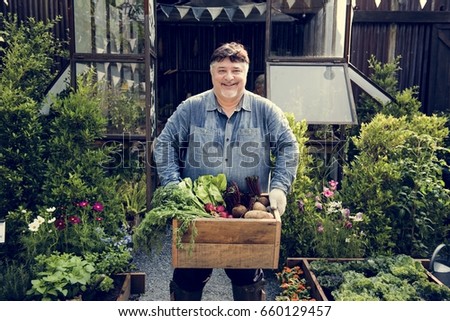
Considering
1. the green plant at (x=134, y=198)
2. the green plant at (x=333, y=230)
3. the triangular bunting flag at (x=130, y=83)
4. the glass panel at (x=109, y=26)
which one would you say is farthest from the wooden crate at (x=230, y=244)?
the glass panel at (x=109, y=26)

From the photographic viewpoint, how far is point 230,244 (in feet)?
8.77

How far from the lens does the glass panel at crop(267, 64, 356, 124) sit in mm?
5430

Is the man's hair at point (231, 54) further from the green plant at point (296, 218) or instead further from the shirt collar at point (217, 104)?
the green plant at point (296, 218)

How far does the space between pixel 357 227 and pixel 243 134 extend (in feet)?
5.92

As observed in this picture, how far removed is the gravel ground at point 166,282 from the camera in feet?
14.0

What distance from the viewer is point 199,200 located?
2957mm

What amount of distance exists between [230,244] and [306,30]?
404 centimetres

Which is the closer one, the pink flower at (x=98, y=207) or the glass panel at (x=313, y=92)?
the pink flower at (x=98, y=207)

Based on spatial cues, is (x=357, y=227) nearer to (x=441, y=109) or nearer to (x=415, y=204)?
(x=415, y=204)

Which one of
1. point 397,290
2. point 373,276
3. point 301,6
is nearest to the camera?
point 397,290

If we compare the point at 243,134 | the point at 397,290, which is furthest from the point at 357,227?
the point at 243,134

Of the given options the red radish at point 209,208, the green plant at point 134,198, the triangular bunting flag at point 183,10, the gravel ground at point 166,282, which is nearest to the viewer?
the red radish at point 209,208

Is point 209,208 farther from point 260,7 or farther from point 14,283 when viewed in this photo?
point 260,7

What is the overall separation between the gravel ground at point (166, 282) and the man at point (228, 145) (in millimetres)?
1041
